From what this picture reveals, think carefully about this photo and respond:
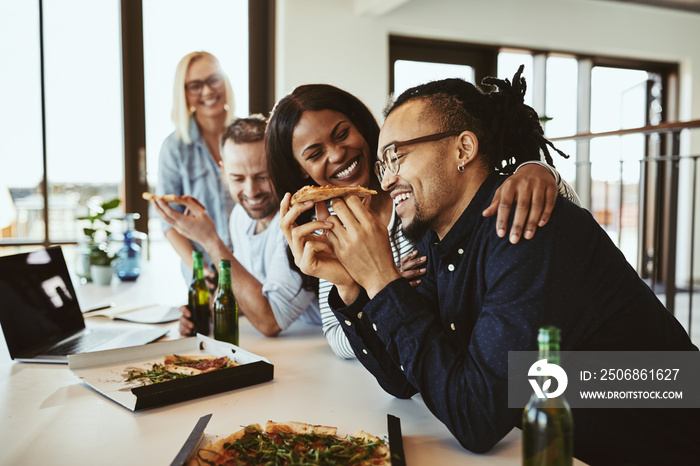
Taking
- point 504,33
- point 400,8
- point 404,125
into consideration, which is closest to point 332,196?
point 404,125

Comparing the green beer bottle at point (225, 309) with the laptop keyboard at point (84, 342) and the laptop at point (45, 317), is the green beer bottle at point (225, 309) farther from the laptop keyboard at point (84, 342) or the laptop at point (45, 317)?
the laptop keyboard at point (84, 342)

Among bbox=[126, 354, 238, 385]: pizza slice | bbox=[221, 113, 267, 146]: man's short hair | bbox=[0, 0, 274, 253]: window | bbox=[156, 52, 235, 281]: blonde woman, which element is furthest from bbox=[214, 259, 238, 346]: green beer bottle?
bbox=[0, 0, 274, 253]: window

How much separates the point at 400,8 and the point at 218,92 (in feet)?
8.36

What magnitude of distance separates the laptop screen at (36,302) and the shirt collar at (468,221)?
1191 mm

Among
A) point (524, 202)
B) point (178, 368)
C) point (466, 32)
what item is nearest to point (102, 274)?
point (178, 368)

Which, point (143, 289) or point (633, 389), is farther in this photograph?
point (143, 289)

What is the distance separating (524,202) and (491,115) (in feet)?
1.15

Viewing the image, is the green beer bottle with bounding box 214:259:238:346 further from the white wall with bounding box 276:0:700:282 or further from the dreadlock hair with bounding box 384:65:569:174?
the white wall with bounding box 276:0:700:282

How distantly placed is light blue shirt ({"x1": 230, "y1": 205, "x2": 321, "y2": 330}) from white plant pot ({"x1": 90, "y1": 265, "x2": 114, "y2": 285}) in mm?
963

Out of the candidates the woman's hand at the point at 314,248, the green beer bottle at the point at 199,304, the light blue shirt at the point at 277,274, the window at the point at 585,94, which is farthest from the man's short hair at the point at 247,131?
the window at the point at 585,94

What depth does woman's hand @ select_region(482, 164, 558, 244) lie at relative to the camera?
1.05m

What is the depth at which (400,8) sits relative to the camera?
5.23 meters

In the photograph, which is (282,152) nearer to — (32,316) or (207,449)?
(32,316)

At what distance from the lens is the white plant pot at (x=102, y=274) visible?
2976mm
